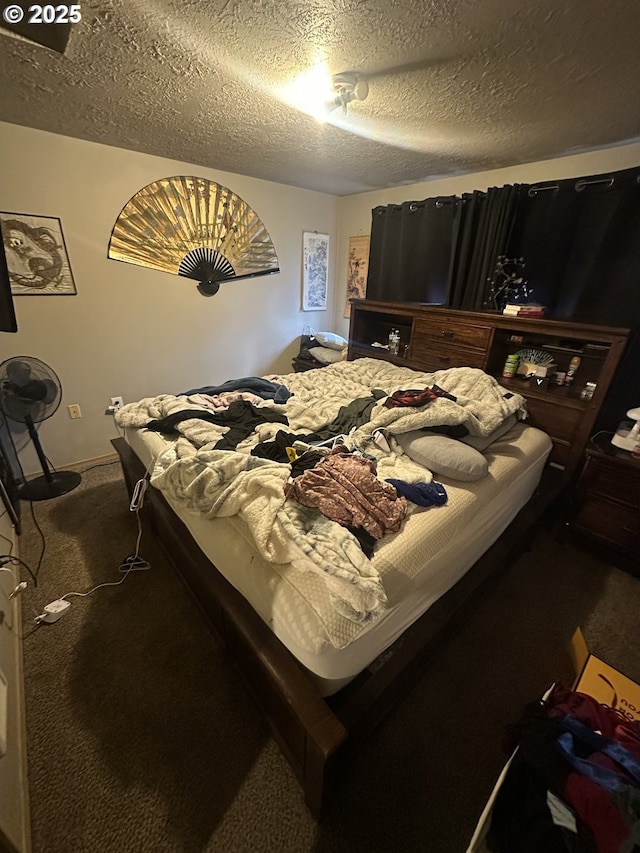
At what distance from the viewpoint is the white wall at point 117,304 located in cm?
230

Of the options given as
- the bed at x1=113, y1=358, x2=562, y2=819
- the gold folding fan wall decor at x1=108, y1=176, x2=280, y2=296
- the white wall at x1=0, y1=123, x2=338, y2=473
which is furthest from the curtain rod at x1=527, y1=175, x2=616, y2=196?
the gold folding fan wall decor at x1=108, y1=176, x2=280, y2=296

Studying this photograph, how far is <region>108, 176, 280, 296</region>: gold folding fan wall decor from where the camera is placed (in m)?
2.67

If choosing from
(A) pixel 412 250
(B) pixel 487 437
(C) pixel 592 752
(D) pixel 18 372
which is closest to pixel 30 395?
(D) pixel 18 372

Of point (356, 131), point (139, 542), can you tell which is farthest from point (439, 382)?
point (139, 542)

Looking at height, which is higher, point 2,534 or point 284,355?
point 284,355

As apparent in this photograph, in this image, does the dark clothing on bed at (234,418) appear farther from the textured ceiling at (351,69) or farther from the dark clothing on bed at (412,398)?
the textured ceiling at (351,69)

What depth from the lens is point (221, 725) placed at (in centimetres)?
125

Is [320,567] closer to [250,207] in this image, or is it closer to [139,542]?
[139,542]

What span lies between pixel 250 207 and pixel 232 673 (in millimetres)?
3622

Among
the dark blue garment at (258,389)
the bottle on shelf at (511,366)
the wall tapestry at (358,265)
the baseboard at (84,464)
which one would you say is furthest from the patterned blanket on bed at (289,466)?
the wall tapestry at (358,265)

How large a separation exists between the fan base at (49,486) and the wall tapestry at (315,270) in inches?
112

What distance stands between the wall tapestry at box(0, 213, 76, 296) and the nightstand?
371 cm

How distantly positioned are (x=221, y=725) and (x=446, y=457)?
1350 millimetres

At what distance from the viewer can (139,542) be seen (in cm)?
200
